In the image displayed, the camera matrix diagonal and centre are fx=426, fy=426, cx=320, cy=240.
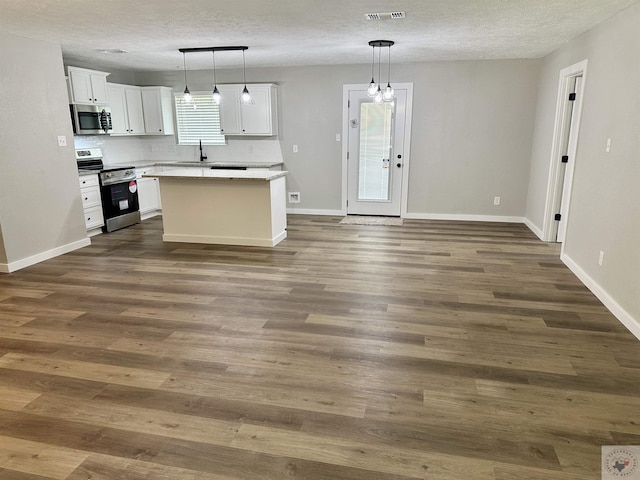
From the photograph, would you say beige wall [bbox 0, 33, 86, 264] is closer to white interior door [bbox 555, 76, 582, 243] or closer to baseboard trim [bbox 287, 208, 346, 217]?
baseboard trim [bbox 287, 208, 346, 217]

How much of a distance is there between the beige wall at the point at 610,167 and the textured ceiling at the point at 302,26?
0.85 ft

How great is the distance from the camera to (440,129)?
22.6 feet

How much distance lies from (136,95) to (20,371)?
5.89 meters

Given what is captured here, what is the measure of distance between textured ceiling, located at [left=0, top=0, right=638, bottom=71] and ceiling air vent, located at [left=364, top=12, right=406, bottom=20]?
2.8 inches

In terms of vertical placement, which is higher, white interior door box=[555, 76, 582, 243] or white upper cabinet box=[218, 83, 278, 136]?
white upper cabinet box=[218, 83, 278, 136]

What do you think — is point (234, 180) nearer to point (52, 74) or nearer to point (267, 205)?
point (267, 205)

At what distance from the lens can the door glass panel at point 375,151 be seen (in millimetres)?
7035

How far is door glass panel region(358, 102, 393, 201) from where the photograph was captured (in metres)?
7.04

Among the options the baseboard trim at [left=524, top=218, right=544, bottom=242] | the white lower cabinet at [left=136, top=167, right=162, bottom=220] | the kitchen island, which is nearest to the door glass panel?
the kitchen island

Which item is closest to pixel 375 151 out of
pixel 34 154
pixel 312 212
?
pixel 312 212

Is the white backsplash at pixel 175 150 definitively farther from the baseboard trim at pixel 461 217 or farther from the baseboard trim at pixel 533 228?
the baseboard trim at pixel 533 228

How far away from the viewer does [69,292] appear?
13.3ft

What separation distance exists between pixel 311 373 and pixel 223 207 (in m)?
3.38

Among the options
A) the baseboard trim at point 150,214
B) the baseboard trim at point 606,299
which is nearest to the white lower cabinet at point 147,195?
the baseboard trim at point 150,214
